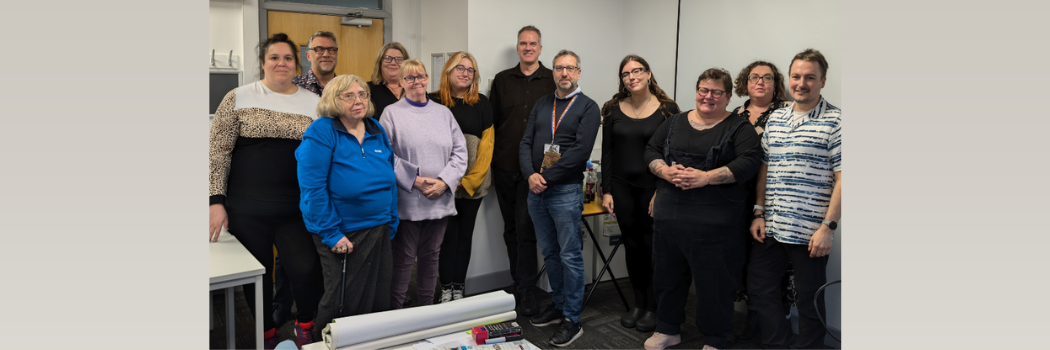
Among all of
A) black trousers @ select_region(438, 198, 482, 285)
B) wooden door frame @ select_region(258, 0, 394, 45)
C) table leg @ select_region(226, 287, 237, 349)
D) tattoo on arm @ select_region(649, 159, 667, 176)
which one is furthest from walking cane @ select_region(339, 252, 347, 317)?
wooden door frame @ select_region(258, 0, 394, 45)

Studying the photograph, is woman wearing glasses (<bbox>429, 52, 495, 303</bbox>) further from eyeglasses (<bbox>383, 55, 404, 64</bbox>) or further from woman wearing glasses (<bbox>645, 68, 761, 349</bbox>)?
woman wearing glasses (<bbox>645, 68, 761, 349</bbox>)

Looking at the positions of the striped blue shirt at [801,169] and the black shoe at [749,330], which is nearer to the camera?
the striped blue shirt at [801,169]

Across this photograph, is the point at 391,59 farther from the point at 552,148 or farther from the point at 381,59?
the point at 552,148

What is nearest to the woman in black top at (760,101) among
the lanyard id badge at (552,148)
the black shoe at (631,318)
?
the black shoe at (631,318)

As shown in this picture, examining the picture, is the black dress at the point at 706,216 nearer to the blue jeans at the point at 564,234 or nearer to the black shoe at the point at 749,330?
the black shoe at the point at 749,330

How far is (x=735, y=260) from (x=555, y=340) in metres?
0.91

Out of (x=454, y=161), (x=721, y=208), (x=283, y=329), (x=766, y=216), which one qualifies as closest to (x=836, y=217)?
(x=766, y=216)

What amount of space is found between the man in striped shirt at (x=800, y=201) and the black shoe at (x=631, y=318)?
0.74 m

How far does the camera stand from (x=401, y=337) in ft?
5.08

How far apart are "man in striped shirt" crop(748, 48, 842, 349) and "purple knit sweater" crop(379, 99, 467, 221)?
1352mm

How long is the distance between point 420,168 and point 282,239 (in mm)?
662

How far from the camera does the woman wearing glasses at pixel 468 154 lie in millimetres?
2904

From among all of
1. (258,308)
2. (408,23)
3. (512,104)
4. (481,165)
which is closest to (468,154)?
(481,165)

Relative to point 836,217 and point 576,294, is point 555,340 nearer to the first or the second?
point 576,294
